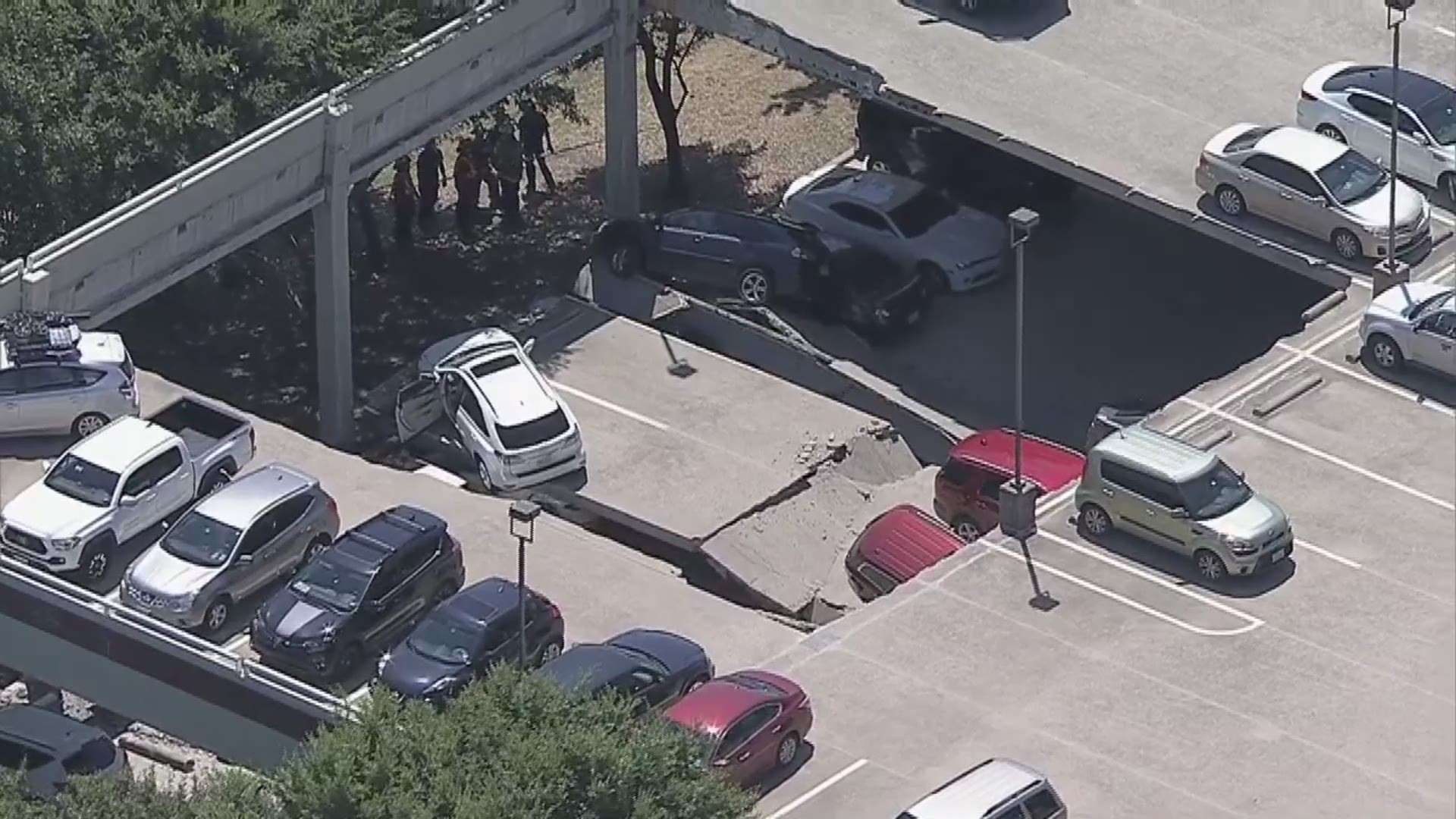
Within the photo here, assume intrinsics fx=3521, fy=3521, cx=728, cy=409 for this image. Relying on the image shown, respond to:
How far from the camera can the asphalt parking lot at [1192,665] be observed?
39875 millimetres

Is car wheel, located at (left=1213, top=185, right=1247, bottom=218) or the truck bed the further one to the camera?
car wheel, located at (left=1213, top=185, right=1247, bottom=218)

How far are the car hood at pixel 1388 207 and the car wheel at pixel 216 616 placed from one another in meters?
17.6

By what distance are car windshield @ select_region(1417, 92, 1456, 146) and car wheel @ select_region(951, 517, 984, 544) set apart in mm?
9817

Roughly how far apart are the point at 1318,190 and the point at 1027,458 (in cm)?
633

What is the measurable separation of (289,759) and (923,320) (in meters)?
19.9

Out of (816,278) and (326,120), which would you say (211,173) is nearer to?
(326,120)

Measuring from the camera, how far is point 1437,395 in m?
47.7

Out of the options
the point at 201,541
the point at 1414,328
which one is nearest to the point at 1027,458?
the point at 1414,328

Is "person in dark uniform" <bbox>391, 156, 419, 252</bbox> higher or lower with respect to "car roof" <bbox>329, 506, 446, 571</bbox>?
lower

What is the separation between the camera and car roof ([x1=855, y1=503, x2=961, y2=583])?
151 feet

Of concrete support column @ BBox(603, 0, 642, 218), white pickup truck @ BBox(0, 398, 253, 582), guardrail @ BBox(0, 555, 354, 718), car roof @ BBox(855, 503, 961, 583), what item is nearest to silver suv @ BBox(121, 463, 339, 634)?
guardrail @ BBox(0, 555, 354, 718)

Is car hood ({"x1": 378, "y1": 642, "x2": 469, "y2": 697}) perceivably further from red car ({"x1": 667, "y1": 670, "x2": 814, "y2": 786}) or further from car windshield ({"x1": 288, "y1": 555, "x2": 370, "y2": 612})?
red car ({"x1": 667, "y1": 670, "x2": 814, "y2": 786})

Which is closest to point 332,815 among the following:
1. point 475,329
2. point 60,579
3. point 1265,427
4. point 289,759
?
point 289,759

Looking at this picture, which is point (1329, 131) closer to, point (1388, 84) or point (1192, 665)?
point (1388, 84)
